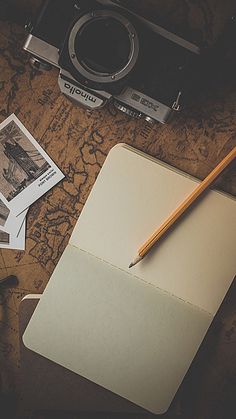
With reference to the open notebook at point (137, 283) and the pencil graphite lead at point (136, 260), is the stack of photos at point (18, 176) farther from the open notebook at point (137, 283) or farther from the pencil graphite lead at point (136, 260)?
the pencil graphite lead at point (136, 260)

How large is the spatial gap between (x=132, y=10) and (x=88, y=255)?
424 millimetres

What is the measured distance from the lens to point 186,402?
0.97 m

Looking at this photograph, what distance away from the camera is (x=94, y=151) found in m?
0.95

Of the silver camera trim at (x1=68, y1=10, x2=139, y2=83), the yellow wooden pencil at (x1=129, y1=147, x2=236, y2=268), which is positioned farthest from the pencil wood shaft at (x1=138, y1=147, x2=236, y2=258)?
the silver camera trim at (x1=68, y1=10, x2=139, y2=83)

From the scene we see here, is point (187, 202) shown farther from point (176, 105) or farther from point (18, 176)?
point (18, 176)

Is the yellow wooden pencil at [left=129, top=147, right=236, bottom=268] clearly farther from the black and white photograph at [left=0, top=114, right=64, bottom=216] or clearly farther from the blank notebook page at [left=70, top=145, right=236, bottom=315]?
the black and white photograph at [left=0, top=114, right=64, bottom=216]

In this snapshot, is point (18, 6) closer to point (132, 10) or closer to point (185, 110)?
point (132, 10)

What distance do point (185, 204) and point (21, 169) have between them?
30 cm

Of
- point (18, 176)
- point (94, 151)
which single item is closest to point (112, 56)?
point (94, 151)

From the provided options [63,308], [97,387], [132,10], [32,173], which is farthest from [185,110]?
[97,387]

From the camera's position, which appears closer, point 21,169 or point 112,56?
point 112,56

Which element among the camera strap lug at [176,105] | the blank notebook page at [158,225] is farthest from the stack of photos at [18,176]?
the camera strap lug at [176,105]

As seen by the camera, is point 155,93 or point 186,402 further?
point 186,402

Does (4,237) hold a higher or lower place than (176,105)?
lower
